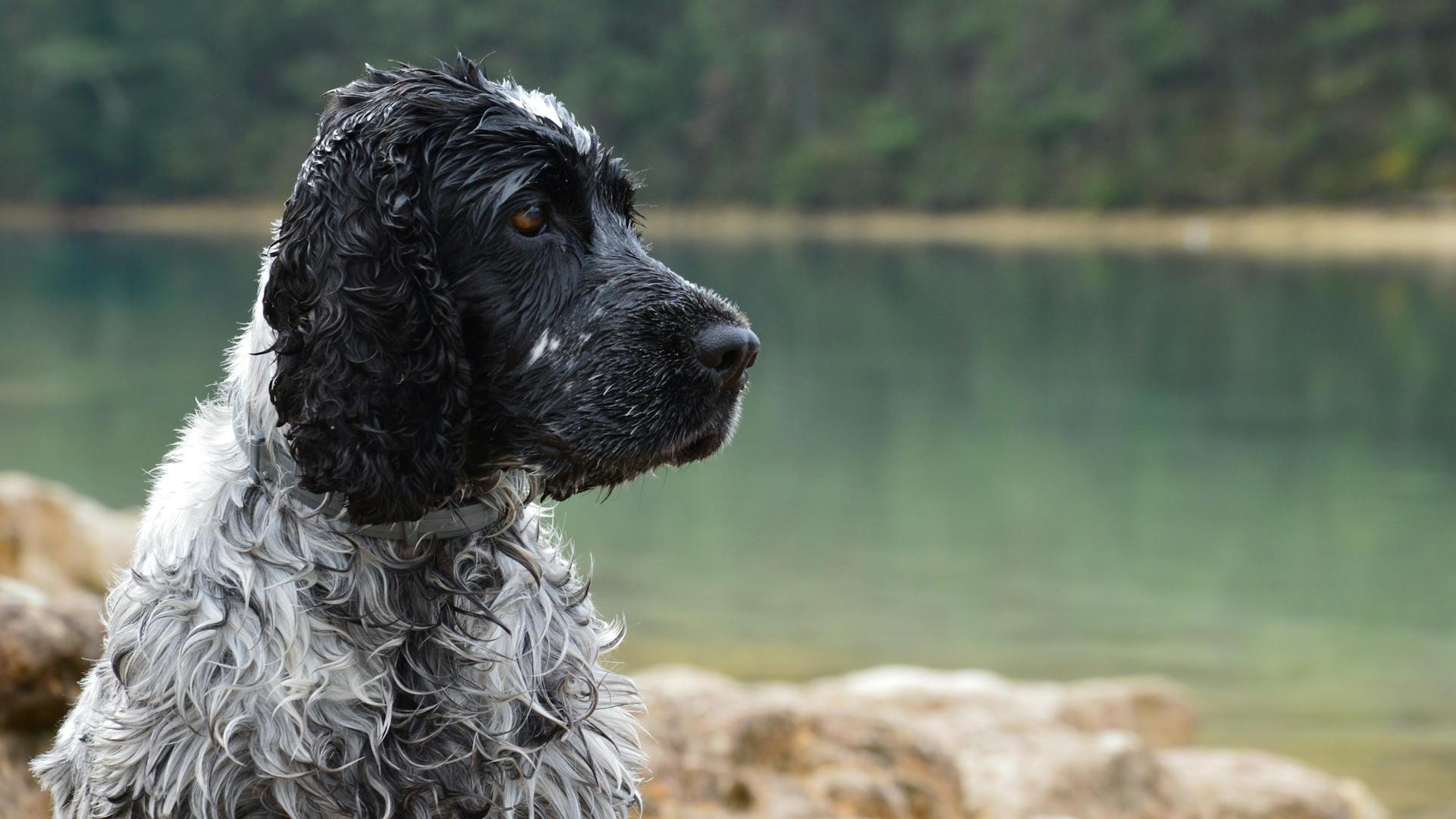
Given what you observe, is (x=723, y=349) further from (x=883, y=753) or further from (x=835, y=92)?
(x=835, y=92)

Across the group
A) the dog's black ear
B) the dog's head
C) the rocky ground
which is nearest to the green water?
the rocky ground

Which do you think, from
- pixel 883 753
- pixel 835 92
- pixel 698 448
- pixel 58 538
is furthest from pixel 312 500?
pixel 835 92

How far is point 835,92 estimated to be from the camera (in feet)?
267

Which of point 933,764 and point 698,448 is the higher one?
point 698,448

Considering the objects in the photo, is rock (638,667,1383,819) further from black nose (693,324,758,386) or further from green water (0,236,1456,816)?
green water (0,236,1456,816)

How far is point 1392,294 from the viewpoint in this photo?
39250mm

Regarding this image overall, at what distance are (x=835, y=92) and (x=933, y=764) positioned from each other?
257 feet

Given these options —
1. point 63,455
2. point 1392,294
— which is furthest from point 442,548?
point 1392,294

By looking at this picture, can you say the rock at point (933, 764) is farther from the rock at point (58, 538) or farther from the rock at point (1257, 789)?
the rock at point (58, 538)

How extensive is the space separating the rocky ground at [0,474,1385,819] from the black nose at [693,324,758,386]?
1.40 metres

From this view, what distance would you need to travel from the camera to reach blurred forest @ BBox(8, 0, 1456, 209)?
61219mm

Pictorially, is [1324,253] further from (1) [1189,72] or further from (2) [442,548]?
(2) [442,548]

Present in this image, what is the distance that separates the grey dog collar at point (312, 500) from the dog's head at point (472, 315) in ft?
0.18

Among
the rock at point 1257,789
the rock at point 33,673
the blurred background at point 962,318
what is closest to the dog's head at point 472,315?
the blurred background at point 962,318
